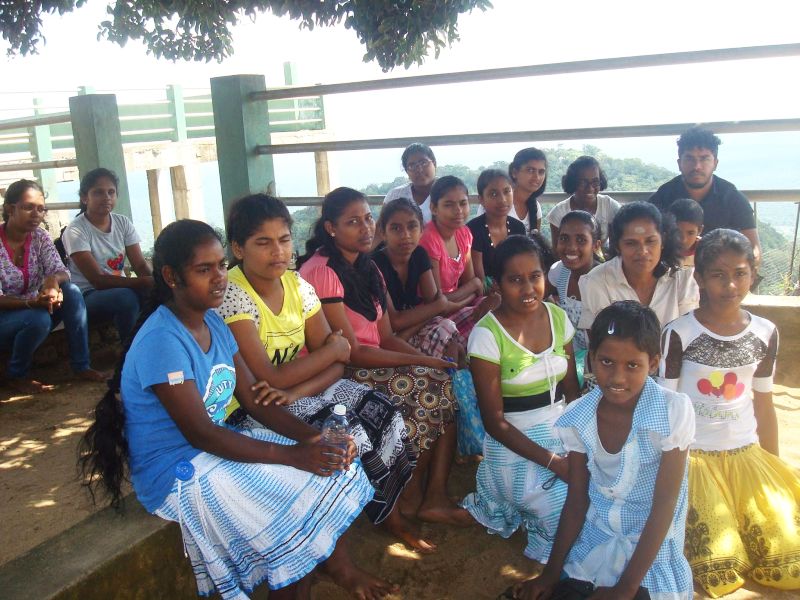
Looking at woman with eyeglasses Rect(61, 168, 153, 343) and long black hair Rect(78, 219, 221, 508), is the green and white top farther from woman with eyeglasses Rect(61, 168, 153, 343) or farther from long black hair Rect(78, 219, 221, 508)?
woman with eyeglasses Rect(61, 168, 153, 343)

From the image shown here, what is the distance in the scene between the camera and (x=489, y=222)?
4184mm

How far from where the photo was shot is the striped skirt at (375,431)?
2.54 m

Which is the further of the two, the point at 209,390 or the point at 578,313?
the point at 578,313

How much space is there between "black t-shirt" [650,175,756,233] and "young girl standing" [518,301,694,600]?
1.86 metres

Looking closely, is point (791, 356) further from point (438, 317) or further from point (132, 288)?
point (132, 288)

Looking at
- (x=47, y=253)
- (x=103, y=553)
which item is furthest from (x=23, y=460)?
(x=103, y=553)

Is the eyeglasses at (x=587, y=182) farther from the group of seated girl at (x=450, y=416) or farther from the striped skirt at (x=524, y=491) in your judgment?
the striped skirt at (x=524, y=491)

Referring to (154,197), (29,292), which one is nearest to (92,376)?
(29,292)

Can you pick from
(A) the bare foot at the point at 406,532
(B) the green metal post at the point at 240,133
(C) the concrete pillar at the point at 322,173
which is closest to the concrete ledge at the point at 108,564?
(A) the bare foot at the point at 406,532

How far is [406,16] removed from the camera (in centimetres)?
540

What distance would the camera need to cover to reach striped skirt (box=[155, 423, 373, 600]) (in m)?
2.07

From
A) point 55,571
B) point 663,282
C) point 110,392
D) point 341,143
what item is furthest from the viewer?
point 341,143

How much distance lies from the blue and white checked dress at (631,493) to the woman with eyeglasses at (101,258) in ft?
10.3

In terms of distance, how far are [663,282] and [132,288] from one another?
3.33 m
